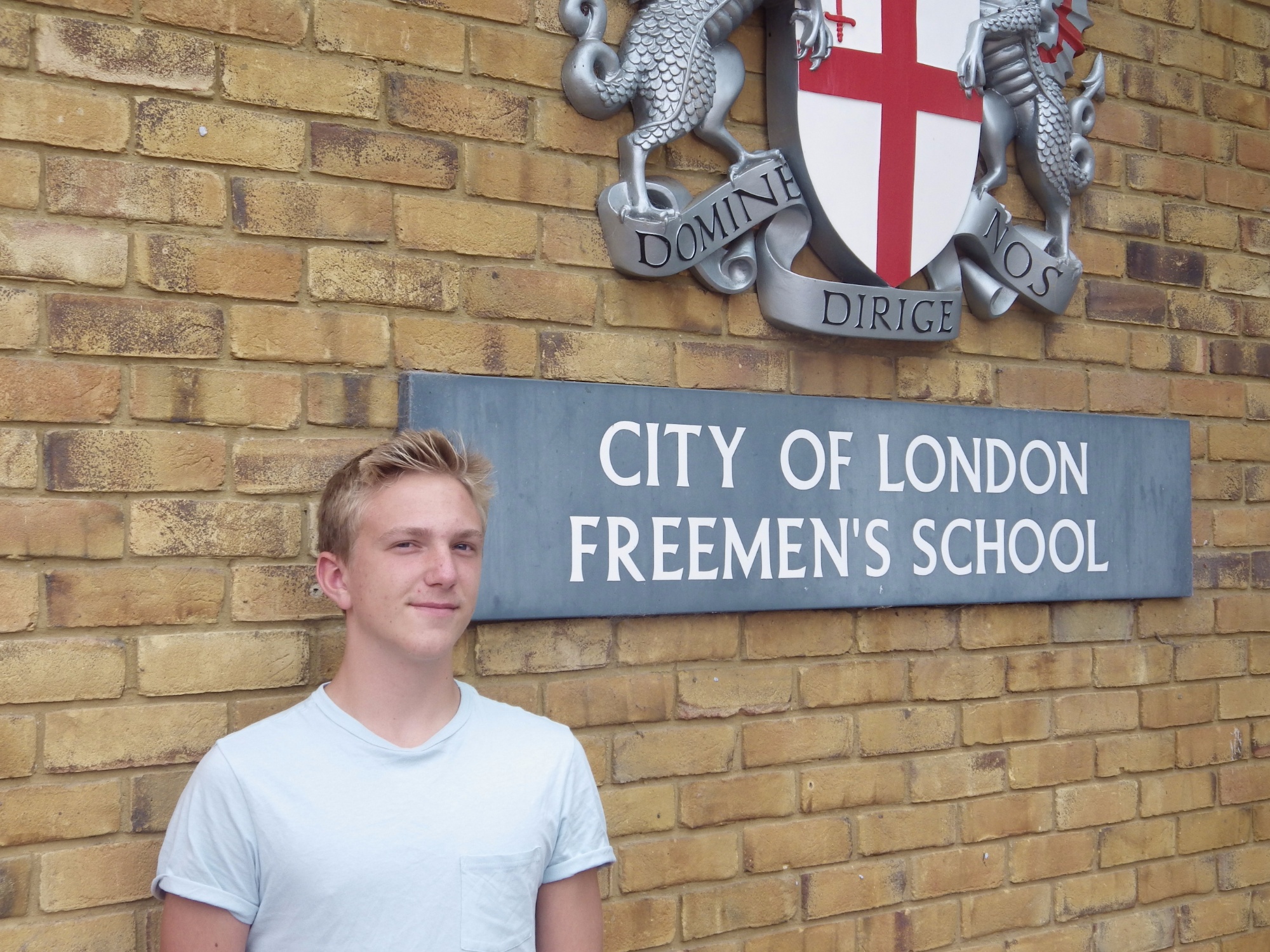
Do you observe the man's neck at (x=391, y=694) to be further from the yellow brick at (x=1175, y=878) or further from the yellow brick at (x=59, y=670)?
the yellow brick at (x=1175, y=878)

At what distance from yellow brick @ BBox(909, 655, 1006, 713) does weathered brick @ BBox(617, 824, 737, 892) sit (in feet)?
1.65

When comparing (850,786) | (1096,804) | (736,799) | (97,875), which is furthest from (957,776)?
(97,875)

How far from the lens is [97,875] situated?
66.8 inches

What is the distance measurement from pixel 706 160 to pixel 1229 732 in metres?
1.78

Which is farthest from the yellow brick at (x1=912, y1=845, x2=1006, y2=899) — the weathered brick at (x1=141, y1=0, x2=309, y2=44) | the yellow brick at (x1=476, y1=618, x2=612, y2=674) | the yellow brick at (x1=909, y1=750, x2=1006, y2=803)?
the weathered brick at (x1=141, y1=0, x2=309, y2=44)

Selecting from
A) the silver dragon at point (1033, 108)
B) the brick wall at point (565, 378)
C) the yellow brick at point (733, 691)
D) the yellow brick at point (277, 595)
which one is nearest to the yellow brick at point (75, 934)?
the brick wall at point (565, 378)

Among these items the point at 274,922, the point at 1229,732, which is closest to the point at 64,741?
the point at 274,922

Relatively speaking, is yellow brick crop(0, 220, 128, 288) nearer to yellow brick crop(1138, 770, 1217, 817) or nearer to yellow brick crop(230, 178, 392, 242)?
yellow brick crop(230, 178, 392, 242)

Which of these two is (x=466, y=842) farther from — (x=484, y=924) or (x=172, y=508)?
(x=172, y=508)

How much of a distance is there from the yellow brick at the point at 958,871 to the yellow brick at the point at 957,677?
31 centimetres

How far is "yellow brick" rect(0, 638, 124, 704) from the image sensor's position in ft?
5.44

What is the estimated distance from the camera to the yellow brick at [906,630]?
235 cm

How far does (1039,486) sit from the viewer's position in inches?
99.4

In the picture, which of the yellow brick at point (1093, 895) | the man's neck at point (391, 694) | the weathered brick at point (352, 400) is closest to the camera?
the man's neck at point (391, 694)
